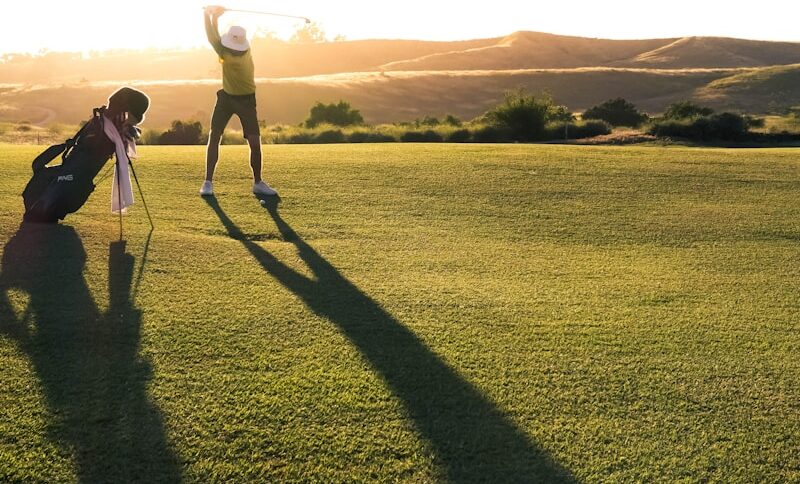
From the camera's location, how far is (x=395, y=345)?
337cm

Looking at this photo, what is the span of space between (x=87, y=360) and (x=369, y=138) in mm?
16329

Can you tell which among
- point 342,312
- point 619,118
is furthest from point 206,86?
point 342,312

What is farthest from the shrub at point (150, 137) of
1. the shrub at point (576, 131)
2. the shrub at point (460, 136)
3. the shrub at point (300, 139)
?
the shrub at point (576, 131)

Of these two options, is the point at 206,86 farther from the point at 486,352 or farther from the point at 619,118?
the point at 486,352

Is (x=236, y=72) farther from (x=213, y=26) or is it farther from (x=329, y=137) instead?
(x=329, y=137)

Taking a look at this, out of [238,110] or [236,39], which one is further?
[238,110]

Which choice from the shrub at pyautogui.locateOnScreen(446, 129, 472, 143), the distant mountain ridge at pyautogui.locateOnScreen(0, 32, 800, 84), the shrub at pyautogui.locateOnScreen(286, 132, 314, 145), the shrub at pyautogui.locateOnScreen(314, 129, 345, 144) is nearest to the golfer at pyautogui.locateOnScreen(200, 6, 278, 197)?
the shrub at pyautogui.locateOnScreen(314, 129, 345, 144)

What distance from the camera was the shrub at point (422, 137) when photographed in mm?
19809

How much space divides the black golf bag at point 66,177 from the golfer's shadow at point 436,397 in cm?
204

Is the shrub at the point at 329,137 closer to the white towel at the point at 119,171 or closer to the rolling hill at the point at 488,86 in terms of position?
the white towel at the point at 119,171

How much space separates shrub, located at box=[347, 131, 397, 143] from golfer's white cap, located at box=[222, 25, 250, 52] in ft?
38.4

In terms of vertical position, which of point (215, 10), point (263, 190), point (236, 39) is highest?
point (215, 10)

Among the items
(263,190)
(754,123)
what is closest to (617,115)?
(754,123)

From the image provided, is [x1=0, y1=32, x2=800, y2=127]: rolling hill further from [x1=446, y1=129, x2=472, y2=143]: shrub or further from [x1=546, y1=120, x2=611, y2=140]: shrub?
[x1=546, y1=120, x2=611, y2=140]: shrub
